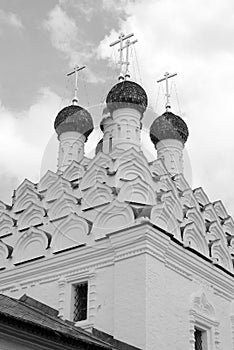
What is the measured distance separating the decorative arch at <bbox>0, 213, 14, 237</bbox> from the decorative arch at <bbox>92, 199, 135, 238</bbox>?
1.85m

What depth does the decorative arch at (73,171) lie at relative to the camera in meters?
10.5

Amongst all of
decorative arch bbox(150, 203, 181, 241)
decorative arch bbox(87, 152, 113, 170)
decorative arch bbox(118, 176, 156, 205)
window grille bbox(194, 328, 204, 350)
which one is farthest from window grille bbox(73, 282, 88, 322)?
decorative arch bbox(87, 152, 113, 170)

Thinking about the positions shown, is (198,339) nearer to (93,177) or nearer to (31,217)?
(93,177)

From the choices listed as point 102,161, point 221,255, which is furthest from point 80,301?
point 102,161

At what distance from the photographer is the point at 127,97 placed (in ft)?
36.9

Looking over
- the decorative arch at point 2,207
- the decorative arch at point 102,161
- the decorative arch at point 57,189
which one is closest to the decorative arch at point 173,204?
the decorative arch at point 102,161

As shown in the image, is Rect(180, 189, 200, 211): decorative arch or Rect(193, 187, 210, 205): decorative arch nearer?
Rect(180, 189, 200, 211): decorative arch

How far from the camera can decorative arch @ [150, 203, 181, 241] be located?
28.3ft

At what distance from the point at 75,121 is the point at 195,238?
374cm

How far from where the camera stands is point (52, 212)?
9672 mm

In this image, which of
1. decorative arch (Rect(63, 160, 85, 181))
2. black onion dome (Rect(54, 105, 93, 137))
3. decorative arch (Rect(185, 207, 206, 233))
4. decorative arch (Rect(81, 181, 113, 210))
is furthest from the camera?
black onion dome (Rect(54, 105, 93, 137))

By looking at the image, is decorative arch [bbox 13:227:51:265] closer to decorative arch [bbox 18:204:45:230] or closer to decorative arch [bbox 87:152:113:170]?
decorative arch [bbox 18:204:45:230]

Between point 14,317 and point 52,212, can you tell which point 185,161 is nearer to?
point 52,212

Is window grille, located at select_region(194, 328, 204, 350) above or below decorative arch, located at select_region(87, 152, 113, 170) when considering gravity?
below
